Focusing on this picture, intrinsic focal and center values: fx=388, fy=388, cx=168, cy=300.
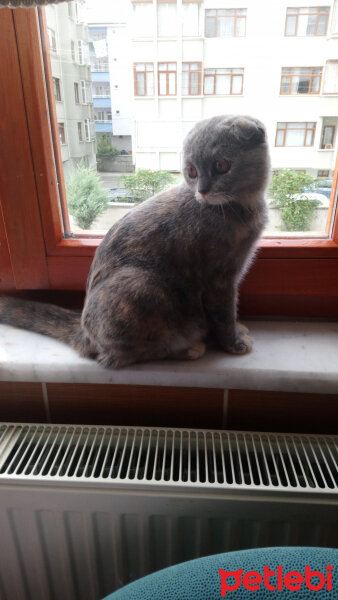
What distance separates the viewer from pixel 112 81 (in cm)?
78

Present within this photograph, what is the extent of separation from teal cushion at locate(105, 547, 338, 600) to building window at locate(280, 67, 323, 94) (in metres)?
0.76

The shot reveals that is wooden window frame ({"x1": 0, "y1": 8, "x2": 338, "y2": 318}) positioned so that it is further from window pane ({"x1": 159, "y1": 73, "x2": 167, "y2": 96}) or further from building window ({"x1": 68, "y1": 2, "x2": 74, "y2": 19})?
window pane ({"x1": 159, "y1": 73, "x2": 167, "y2": 96})

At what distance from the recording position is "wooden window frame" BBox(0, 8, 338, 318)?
0.72 metres

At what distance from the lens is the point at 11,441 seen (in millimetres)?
717

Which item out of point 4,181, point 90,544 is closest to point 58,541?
point 90,544

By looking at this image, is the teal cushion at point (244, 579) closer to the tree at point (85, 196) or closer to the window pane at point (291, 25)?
the tree at point (85, 196)

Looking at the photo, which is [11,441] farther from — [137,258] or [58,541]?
[137,258]

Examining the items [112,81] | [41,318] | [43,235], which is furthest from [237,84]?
[41,318]

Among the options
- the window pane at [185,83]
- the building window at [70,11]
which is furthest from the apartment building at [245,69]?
the building window at [70,11]

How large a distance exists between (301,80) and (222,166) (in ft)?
0.89

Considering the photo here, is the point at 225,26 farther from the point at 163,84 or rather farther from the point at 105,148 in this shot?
the point at 105,148

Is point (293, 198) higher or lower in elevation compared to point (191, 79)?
lower

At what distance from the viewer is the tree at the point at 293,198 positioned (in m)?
0.82

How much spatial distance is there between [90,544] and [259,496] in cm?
33
